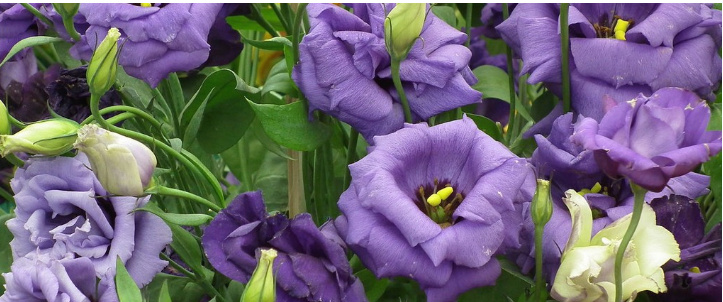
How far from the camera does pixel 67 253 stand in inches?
17.9

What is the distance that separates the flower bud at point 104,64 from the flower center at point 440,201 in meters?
0.17

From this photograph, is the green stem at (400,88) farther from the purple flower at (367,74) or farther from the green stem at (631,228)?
the green stem at (631,228)

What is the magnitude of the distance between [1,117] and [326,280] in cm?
17

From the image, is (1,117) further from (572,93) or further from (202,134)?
(572,93)

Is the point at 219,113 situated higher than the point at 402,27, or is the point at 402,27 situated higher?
the point at 402,27

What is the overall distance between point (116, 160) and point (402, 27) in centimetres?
14

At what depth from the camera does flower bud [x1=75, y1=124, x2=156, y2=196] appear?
0.41 meters

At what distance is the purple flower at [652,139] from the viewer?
0.38 meters

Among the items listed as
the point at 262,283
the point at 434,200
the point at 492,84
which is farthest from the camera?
the point at 492,84

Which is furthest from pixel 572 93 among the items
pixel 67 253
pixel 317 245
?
pixel 67 253

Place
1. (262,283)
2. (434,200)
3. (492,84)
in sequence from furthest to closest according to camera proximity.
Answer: (492,84) < (434,200) < (262,283)

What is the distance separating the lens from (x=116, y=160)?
408 millimetres

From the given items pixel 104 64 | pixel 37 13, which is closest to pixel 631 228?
pixel 104 64

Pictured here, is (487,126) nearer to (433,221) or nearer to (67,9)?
(433,221)
